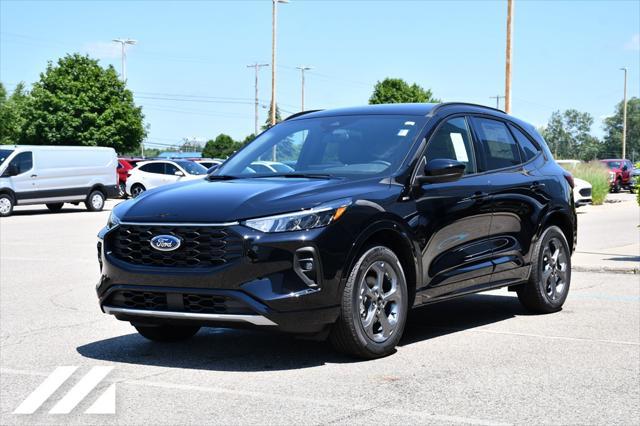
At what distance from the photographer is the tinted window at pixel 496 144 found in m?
8.34

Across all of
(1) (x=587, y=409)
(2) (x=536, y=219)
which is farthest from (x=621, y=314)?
(1) (x=587, y=409)

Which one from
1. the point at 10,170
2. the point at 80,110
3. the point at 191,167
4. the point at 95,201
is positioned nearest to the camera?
the point at 10,170

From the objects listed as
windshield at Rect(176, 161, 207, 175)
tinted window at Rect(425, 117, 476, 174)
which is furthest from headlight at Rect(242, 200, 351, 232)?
windshield at Rect(176, 161, 207, 175)

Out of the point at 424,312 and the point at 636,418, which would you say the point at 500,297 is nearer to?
the point at 424,312

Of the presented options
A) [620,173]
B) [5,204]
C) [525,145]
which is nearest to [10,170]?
[5,204]

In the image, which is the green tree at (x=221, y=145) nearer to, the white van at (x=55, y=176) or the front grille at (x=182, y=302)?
the white van at (x=55, y=176)

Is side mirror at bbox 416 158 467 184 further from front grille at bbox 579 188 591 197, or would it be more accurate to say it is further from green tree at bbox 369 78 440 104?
green tree at bbox 369 78 440 104

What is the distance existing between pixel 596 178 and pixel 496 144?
2802cm

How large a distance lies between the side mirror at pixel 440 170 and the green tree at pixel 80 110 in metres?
53.3

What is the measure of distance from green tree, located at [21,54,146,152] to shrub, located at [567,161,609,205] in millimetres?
31642

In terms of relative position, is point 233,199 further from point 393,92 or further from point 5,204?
point 393,92

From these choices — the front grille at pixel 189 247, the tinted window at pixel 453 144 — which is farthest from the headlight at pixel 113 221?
the tinted window at pixel 453 144

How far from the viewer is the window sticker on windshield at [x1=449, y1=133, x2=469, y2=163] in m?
7.90

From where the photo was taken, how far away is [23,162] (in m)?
29.2
